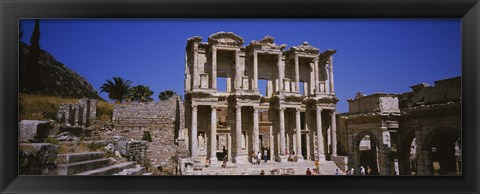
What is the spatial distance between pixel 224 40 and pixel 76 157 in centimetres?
1320

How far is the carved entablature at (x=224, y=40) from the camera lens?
68.6 feet

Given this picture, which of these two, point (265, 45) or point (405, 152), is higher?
point (265, 45)

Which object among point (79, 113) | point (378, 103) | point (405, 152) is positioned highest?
point (378, 103)

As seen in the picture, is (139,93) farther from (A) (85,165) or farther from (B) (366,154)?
(A) (85,165)

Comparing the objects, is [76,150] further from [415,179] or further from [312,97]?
[312,97]

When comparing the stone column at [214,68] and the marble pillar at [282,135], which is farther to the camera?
the marble pillar at [282,135]

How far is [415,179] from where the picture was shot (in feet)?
26.0

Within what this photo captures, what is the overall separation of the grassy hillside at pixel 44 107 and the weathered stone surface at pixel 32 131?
0.66 ft

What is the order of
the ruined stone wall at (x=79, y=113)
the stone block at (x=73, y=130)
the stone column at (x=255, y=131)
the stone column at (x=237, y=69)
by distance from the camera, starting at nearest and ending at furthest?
1. the stone block at (x=73, y=130)
2. the ruined stone wall at (x=79, y=113)
3. the stone column at (x=255, y=131)
4. the stone column at (x=237, y=69)

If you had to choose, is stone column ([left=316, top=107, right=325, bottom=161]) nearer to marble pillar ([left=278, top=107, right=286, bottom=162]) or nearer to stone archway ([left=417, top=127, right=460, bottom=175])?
marble pillar ([left=278, top=107, right=286, bottom=162])

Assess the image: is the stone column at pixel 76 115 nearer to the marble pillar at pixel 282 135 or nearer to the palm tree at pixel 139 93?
the palm tree at pixel 139 93

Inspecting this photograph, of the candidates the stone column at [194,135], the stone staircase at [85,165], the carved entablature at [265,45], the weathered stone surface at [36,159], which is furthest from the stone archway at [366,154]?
the weathered stone surface at [36,159]
